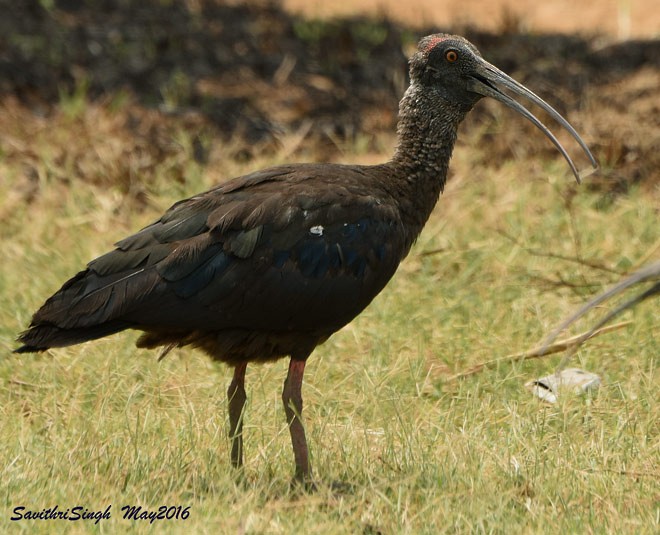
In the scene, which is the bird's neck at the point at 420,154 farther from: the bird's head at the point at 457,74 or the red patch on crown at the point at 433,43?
the red patch on crown at the point at 433,43

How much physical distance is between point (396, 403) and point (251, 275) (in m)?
0.99

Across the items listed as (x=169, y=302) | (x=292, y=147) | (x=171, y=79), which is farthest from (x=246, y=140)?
(x=169, y=302)

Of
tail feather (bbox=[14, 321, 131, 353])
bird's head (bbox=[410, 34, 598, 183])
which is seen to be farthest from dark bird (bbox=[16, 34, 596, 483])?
bird's head (bbox=[410, 34, 598, 183])

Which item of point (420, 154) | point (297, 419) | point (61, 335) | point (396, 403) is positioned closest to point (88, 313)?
point (61, 335)

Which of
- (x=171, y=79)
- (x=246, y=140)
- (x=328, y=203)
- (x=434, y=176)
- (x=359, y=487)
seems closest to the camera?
(x=359, y=487)

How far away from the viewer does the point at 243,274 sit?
4.61 metres

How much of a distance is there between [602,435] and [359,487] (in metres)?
1.17

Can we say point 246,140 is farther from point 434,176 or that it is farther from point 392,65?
point 434,176

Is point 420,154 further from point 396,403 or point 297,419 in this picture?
point 297,419

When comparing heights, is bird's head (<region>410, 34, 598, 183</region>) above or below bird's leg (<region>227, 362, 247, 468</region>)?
above

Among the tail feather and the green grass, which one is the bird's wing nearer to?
the tail feather

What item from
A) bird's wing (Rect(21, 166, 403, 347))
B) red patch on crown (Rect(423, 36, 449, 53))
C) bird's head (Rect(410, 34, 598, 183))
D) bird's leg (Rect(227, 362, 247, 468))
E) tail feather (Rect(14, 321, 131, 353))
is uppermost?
red patch on crown (Rect(423, 36, 449, 53))

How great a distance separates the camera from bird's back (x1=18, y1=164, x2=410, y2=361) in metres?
4.49

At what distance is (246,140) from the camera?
921 cm
